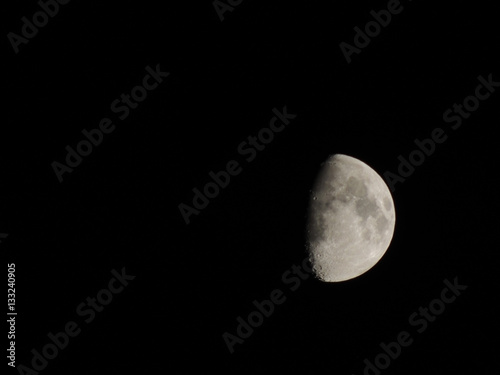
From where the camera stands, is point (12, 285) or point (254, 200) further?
point (12, 285)

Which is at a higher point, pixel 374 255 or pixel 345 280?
pixel 374 255

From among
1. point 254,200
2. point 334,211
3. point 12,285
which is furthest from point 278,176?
point 12,285

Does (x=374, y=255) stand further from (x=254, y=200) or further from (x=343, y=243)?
(x=254, y=200)

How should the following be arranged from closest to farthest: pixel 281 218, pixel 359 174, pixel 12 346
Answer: pixel 281 218
pixel 359 174
pixel 12 346

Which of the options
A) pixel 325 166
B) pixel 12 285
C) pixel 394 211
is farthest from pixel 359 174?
pixel 12 285

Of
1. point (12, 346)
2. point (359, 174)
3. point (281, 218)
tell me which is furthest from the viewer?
point (12, 346)

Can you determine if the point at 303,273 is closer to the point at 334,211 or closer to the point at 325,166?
the point at 334,211

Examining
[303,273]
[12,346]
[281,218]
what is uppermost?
[281,218]
